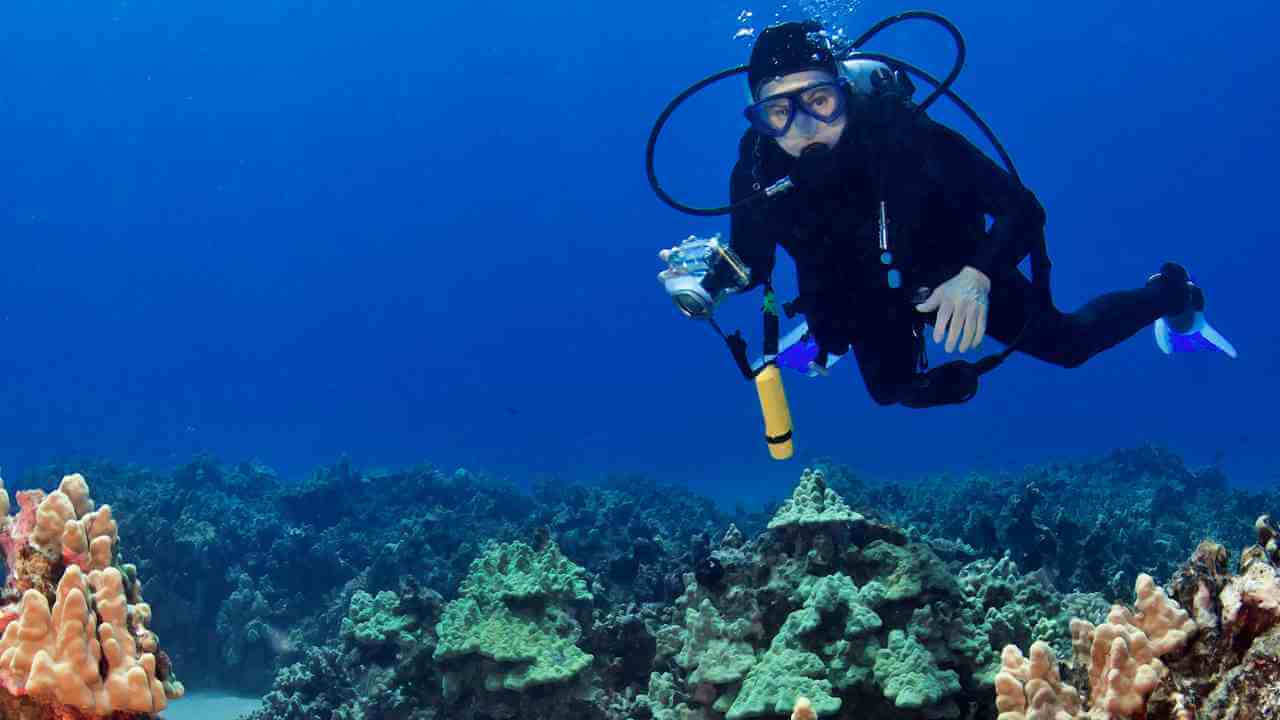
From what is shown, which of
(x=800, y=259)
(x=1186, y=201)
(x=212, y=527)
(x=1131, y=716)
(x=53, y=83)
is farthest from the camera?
(x=53, y=83)

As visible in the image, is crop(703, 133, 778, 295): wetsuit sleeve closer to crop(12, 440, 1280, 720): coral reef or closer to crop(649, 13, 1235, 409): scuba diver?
crop(649, 13, 1235, 409): scuba diver

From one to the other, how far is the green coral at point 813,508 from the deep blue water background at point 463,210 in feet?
185

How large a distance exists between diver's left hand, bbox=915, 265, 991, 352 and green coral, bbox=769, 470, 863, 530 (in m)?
1.20

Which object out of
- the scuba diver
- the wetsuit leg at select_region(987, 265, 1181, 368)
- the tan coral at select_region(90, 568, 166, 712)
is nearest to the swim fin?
the wetsuit leg at select_region(987, 265, 1181, 368)

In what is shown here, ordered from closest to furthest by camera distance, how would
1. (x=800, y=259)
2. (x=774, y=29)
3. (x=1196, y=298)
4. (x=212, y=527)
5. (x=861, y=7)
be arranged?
(x=774, y=29)
(x=800, y=259)
(x=1196, y=298)
(x=212, y=527)
(x=861, y=7)

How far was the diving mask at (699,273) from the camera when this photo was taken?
4.96m

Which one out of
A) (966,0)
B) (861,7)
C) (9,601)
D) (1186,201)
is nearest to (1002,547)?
(9,601)

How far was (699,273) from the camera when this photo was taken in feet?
16.9

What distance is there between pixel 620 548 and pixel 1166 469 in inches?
626

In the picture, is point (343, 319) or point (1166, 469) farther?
point (343, 319)

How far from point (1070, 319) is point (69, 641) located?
22.0 feet

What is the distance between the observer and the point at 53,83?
11244cm

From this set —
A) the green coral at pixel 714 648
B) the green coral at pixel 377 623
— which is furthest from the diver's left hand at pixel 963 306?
the green coral at pixel 377 623

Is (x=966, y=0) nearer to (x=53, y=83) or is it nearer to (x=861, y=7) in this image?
(x=861, y=7)
